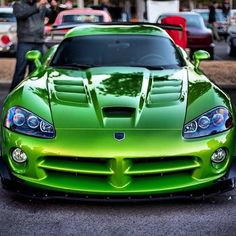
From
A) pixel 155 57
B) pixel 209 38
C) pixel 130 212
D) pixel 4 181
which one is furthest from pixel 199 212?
pixel 209 38

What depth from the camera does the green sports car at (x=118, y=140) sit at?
468cm

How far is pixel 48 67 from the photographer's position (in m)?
6.39

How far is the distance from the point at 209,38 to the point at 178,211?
14.0m

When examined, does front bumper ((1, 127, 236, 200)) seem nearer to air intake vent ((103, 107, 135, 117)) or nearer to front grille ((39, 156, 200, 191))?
front grille ((39, 156, 200, 191))

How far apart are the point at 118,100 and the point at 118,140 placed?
530 mm

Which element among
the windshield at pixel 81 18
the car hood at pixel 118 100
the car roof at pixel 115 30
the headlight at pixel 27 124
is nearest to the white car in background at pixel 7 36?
the windshield at pixel 81 18

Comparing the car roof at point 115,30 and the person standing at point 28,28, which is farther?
the person standing at point 28,28

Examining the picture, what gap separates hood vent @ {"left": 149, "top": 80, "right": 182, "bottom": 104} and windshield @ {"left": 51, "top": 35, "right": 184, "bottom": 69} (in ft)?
2.48

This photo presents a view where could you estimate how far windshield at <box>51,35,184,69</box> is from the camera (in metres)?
6.51

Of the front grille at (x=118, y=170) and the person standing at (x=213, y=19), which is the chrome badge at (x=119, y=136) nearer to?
the front grille at (x=118, y=170)

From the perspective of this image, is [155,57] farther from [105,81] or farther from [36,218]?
[36,218]

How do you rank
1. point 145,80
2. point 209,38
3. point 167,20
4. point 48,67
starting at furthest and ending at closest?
point 209,38 → point 167,20 → point 48,67 → point 145,80

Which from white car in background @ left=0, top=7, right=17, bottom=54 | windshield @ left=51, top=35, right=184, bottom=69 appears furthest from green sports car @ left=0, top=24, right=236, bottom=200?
white car in background @ left=0, top=7, right=17, bottom=54

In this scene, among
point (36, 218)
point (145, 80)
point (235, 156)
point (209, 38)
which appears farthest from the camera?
point (209, 38)
